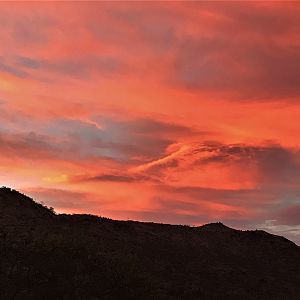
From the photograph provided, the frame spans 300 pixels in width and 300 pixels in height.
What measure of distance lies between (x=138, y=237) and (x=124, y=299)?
15009 millimetres

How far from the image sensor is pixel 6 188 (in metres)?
38.0

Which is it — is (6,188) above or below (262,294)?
above

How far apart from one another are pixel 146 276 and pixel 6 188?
1582cm

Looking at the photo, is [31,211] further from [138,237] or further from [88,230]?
[138,237]

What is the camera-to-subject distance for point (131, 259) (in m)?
31.1

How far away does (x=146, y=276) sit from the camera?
28.8 metres

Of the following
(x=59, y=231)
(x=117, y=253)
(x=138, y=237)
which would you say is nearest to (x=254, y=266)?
(x=138, y=237)

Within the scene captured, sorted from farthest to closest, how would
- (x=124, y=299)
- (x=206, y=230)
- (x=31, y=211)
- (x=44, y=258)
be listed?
(x=206, y=230) < (x=31, y=211) < (x=44, y=258) < (x=124, y=299)

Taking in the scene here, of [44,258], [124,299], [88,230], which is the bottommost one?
[124,299]

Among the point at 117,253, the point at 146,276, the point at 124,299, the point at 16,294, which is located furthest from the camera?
the point at 117,253

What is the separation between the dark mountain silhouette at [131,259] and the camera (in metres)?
24.0

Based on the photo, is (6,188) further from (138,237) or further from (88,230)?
(138,237)

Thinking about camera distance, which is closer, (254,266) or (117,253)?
(117,253)

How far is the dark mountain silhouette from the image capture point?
2395cm
